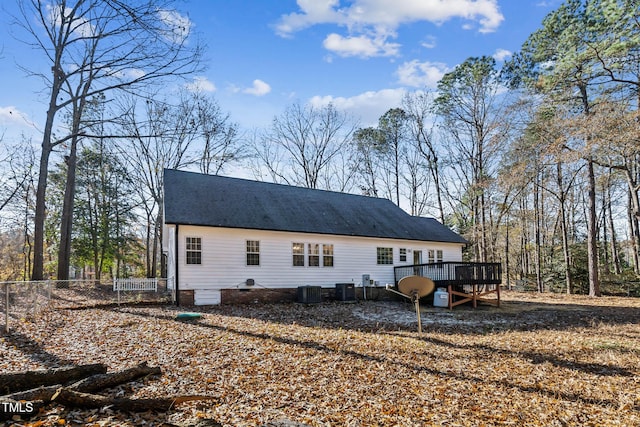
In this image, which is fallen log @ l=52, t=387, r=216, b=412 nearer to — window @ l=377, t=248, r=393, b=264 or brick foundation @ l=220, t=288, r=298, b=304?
brick foundation @ l=220, t=288, r=298, b=304

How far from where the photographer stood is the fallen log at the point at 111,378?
416cm

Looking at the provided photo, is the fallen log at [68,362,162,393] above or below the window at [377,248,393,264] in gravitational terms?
below

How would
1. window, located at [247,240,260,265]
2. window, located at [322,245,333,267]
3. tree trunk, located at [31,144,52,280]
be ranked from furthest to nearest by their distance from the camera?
1. window, located at [322,245,333,267]
2. window, located at [247,240,260,265]
3. tree trunk, located at [31,144,52,280]

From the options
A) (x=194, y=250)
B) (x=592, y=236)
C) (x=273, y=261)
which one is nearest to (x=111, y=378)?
(x=194, y=250)

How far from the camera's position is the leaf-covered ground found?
425 centimetres

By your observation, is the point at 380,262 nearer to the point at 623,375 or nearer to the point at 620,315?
the point at 620,315

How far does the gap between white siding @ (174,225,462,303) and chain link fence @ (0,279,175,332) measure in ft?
3.69

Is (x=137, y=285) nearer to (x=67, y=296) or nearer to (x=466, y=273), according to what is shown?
(x=67, y=296)

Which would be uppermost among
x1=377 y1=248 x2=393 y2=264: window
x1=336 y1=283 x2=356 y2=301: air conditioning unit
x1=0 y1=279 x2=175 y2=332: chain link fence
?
x1=377 y1=248 x2=393 y2=264: window

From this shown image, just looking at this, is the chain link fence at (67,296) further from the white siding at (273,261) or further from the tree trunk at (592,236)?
the tree trunk at (592,236)

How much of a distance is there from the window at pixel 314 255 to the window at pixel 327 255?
10.3 inches

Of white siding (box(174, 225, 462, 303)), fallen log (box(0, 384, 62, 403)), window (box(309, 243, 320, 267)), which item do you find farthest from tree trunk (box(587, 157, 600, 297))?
fallen log (box(0, 384, 62, 403))

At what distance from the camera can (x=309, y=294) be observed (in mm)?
15078

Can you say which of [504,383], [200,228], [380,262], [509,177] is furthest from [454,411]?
[509,177]
